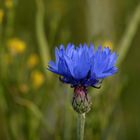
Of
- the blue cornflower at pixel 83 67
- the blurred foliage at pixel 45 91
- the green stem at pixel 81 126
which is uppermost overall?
the blurred foliage at pixel 45 91

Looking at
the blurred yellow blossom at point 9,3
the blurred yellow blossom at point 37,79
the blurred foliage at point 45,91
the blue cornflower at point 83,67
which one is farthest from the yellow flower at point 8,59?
the blue cornflower at point 83,67

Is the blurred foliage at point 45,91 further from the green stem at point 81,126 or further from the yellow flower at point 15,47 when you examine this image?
the green stem at point 81,126

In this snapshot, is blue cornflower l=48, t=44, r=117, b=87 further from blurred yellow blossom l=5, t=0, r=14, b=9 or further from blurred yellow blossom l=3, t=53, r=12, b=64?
blurred yellow blossom l=3, t=53, r=12, b=64

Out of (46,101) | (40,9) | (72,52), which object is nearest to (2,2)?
(40,9)

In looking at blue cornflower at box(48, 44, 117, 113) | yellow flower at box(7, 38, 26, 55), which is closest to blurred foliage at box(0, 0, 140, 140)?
yellow flower at box(7, 38, 26, 55)

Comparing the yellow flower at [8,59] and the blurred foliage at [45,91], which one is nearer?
the blurred foliage at [45,91]

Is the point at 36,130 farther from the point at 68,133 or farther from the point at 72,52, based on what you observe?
the point at 72,52

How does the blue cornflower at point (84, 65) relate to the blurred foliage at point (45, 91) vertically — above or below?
below

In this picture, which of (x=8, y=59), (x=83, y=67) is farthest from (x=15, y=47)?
(x=83, y=67)

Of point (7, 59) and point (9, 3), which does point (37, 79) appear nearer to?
point (7, 59)
